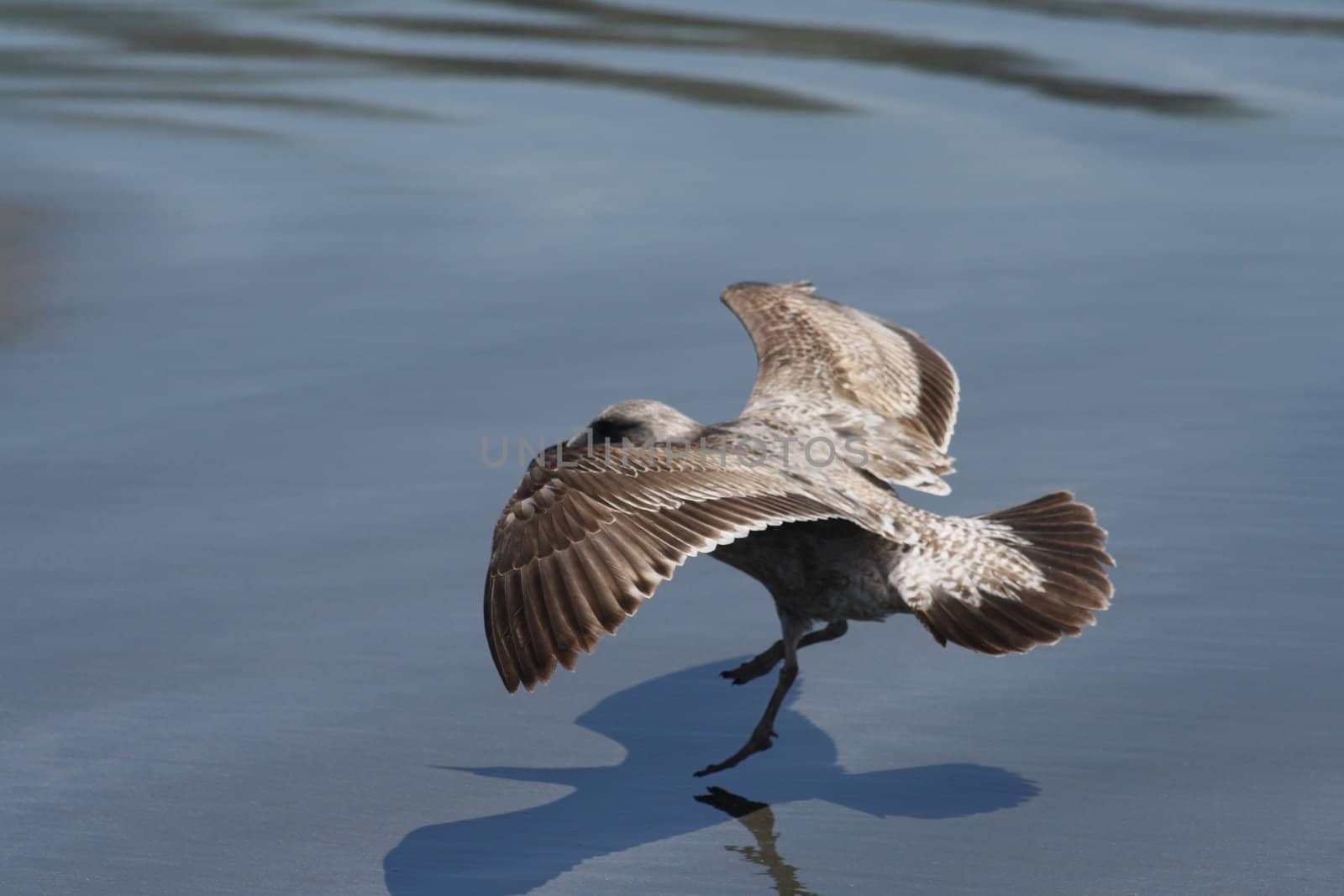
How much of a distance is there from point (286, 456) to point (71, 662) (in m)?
1.48

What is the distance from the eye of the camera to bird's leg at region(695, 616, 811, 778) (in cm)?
457

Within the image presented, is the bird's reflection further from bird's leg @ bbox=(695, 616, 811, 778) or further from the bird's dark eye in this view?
the bird's dark eye

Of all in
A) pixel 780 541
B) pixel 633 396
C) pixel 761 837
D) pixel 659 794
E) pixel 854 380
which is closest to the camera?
pixel 761 837

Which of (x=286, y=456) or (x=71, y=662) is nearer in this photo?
(x=71, y=662)

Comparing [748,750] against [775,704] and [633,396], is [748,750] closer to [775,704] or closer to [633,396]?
[775,704]

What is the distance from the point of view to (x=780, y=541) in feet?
16.1

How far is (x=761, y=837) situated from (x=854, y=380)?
2.09m

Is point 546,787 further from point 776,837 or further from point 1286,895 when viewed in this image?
point 1286,895

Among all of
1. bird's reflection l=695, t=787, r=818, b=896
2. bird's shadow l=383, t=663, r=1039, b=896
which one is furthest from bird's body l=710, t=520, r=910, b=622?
bird's reflection l=695, t=787, r=818, b=896

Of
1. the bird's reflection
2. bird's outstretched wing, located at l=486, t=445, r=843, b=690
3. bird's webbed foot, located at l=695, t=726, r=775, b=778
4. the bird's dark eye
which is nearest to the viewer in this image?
the bird's reflection

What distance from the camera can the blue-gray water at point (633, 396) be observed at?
4266mm

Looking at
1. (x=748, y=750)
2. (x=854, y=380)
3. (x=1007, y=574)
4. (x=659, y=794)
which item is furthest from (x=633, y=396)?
(x=659, y=794)

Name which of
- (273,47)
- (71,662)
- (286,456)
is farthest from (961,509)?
(273,47)

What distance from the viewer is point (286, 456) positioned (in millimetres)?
6336
